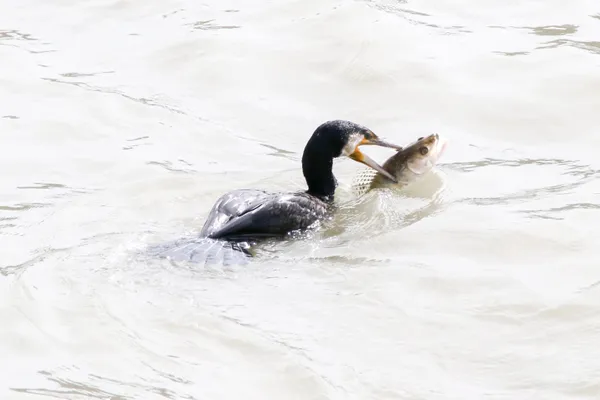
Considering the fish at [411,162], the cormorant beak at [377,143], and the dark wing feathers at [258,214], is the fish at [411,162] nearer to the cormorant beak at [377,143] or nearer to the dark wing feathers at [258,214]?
the cormorant beak at [377,143]

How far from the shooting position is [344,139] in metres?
7.70

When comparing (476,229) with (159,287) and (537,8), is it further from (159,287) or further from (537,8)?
(537,8)

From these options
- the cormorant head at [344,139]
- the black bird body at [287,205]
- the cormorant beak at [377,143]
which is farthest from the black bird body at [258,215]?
the cormorant beak at [377,143]

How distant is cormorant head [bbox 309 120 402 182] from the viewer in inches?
303

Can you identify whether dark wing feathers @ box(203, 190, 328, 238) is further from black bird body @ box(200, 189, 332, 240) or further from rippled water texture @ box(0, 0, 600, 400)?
rippled water texture @ box(0, 0, 600, 400)

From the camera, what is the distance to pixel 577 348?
557 centimetres

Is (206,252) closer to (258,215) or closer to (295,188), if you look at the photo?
(258,215)

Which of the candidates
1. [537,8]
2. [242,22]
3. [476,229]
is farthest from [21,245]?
[537,8]

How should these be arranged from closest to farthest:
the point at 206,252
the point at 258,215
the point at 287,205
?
the point at 206,252 < the point at 258,215 < the point at 287,205

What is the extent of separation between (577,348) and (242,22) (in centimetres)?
589

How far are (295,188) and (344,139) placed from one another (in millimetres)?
606

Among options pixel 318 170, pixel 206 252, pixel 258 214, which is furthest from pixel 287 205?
pixel 206 252

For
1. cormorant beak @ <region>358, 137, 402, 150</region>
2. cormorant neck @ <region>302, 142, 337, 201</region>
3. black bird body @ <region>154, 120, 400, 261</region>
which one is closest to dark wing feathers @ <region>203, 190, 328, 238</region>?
black bird body @ <region>154, 120, 400, 261</region>

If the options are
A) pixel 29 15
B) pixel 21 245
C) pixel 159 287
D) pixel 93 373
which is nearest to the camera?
pixel 93 373
